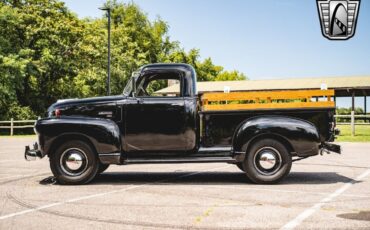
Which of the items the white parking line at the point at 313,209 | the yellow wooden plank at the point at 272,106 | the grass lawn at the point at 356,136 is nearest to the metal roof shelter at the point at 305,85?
the grass lawn at the point at 356,136

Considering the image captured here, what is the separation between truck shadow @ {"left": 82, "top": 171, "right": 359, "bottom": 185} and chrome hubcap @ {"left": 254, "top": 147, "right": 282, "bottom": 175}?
44 centimetres

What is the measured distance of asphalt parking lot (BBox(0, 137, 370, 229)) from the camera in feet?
18.9

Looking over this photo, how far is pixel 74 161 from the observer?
8.88 m

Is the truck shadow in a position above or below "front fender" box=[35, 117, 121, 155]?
below

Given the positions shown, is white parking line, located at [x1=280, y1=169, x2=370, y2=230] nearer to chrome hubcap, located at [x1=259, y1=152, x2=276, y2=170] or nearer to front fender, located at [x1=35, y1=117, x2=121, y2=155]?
chrome hubcap, located at [x1=259, y1=152, x2=276, y2=170]

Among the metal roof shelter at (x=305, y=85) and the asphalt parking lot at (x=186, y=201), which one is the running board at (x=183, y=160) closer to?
the asphalt parking lot at (x=186, y=201)

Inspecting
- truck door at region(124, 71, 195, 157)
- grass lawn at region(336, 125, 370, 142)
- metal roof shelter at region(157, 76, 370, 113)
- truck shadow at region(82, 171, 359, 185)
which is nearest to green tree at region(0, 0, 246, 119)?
metal roof shelter at region(157, 76, 370, 113)

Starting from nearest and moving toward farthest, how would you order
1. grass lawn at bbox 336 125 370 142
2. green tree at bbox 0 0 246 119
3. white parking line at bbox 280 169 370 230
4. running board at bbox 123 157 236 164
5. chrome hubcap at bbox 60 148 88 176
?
white parking line at bbox 280 169 370 230
running board at bbox 123 157 236 164
chrome hubcap at bbox 60 148 88 176
grass lawn at bbox 336 125 370 142
green tree at bbox 0 0 246 119

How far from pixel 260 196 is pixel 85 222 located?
2938 millimetres

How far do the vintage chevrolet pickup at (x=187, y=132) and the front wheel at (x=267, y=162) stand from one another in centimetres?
2

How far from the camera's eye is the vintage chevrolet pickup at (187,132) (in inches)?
344

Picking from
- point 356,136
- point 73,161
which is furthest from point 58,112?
point 356,136

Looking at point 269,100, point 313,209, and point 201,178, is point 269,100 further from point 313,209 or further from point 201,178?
point 313,209

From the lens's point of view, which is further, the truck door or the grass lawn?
the grass lawn
